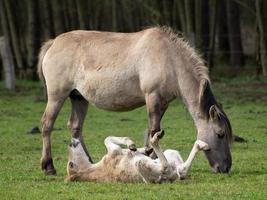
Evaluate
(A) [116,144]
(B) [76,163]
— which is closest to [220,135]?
(A) [116,144]

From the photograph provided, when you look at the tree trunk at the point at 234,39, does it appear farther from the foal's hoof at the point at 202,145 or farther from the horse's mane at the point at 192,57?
the foal's hoof at the point at 202,145

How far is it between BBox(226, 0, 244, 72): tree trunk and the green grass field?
5.18 metres

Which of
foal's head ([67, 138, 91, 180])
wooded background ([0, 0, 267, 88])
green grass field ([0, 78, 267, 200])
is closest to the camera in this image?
green grass field ([0, 78, 267, 200])

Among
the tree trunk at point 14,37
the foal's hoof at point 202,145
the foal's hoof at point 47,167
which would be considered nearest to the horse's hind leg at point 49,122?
the foal's hoof at point 47,167

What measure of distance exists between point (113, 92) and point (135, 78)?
1.23 feet

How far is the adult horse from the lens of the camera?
11.9 meters

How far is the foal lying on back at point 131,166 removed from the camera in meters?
10.6

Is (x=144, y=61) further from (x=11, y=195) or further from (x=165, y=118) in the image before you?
(x=165, y=118)

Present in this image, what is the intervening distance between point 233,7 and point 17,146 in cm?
2292

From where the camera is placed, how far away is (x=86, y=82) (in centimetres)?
1248

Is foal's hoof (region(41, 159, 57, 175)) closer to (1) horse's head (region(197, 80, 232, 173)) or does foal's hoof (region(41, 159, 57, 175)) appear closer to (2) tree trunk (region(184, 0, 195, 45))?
(1) horse's head (region(197, 80, 232, 173))

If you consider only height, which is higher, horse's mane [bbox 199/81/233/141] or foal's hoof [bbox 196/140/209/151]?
horse's mane [bbox 199/81/233/141]

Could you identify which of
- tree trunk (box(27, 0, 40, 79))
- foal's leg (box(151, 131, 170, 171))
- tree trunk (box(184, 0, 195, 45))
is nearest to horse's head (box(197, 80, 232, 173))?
foal's leg (box(151, 131, 170, 171))

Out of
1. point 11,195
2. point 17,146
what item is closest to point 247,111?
point 17,146
